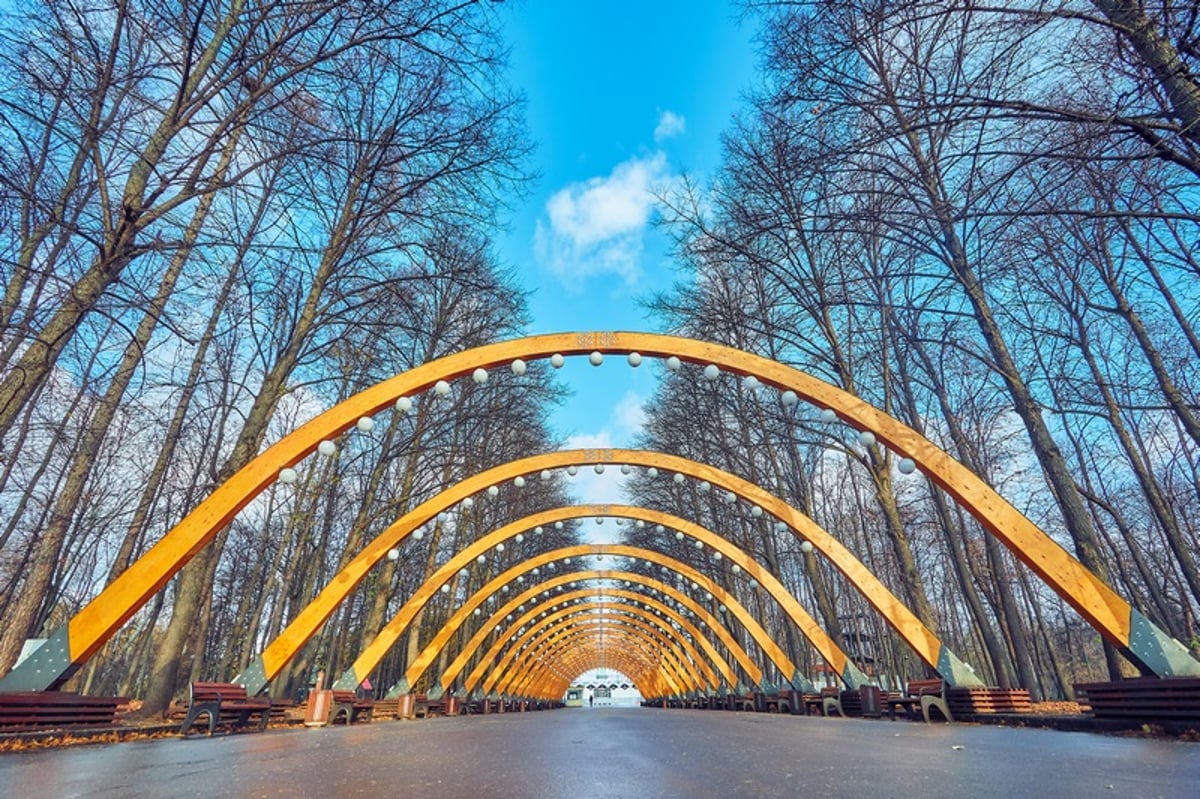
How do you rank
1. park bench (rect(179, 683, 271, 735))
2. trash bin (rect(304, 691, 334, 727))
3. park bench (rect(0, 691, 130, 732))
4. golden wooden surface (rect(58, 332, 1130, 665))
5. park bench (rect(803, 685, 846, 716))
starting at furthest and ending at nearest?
park bench (rect(803, 685, 846, 716)) → trash bin (rect(304, 691, 334, 727)) → park bench (rect(179, 683, 271, 735)) → golden wooden surface (rect(58, 332, 1130, 665)) → park bench (rect(0, 691, 130, 732))

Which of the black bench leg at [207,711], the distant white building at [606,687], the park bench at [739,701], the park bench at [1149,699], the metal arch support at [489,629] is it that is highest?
the metal arch support at [489,629]

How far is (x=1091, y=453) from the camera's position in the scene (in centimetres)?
1551

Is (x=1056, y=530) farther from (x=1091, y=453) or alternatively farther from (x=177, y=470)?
(x=177, y=470)

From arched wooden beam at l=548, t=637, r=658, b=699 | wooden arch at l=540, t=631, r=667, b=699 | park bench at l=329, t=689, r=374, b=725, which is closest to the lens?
park bench at l=329, t=689, r=374, b=725

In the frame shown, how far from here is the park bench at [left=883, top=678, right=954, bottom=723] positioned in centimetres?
888

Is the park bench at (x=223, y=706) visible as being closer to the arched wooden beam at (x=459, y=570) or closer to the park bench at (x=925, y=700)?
the arched wooden beam at (x=459, y=570)

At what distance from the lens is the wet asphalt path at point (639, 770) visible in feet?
9.49

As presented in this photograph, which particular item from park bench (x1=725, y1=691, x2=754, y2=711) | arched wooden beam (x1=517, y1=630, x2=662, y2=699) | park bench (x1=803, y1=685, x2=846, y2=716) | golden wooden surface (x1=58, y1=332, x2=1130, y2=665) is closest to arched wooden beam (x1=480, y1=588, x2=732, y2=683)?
park bench (x1=725, y1=691, x2=754, y2=711)

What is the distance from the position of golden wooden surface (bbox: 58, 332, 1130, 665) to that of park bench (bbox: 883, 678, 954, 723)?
3.22 ft

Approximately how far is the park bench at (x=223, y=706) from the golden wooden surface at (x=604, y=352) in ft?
3.78

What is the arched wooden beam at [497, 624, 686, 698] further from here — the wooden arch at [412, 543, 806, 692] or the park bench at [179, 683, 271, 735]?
the park bench at [179, 683, 271, 735]

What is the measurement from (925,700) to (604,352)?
7.47m

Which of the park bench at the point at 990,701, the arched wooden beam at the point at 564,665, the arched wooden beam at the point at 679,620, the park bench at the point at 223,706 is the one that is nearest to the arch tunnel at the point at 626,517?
the park bench at the point at 990,701

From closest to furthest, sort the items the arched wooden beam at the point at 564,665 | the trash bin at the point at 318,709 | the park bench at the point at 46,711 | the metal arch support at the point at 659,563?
the park bench at the point at 46,711 → the trash bin at the point at 318,709 → the metal arch support at the point at 659,563 → the arched wooden beam at the point at 564,665
